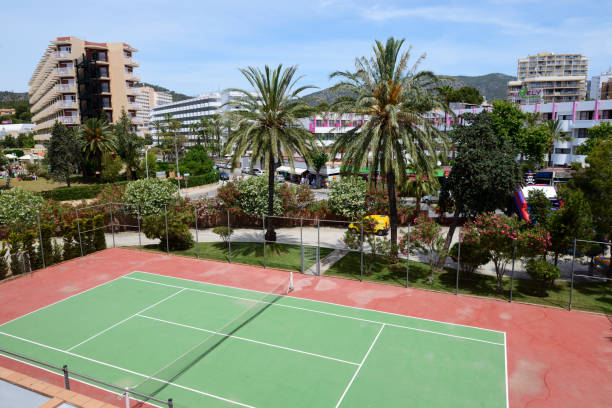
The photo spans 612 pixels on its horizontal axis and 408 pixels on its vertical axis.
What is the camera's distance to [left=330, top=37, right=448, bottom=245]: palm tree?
71.6ft

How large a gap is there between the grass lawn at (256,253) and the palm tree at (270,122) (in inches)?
228

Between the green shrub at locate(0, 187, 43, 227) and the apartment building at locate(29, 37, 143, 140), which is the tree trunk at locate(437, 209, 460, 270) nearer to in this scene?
the green shrub at locate(0, 187, 43, 227)

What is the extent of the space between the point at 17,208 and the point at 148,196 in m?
8.67

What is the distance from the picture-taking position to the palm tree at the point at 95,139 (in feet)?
182

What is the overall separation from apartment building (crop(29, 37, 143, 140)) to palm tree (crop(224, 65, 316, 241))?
2144 inches

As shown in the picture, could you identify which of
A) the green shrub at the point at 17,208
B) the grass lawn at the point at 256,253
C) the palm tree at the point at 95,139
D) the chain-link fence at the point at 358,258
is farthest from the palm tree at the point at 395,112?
the palm tree at the point at 95,139

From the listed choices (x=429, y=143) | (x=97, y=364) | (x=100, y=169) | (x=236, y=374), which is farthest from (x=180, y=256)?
(x=100, y=169)

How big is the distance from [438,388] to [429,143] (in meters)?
12.7

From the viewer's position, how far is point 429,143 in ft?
71.8

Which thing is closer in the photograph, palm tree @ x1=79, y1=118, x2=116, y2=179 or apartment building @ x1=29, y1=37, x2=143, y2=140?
palm tree @ x1=79, y1=118, x2=116, y2=179

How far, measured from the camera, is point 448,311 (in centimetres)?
1862

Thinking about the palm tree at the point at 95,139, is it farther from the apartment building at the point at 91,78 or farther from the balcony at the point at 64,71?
the balcony at the point at 64,71

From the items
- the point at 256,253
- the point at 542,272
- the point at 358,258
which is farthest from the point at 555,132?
the point at 256,253

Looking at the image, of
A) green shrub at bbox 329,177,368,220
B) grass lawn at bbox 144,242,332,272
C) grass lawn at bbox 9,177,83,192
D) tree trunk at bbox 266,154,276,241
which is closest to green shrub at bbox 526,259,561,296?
grass lawn at bbox 144,242,332,272
